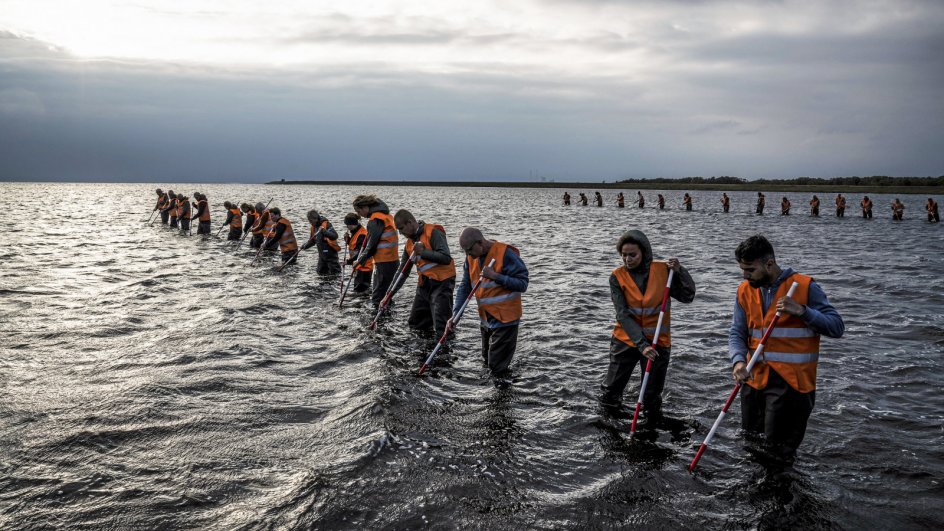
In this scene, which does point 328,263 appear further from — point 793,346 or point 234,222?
point 793,346

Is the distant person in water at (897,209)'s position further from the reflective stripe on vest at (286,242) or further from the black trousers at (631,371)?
the black trousers at (631,371)

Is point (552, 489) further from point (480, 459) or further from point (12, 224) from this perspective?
point (12, 224)

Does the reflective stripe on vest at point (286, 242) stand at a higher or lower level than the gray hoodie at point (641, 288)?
lower

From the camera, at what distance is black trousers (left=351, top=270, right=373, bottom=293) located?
51.0 ft

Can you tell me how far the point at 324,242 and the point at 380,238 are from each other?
236 inches

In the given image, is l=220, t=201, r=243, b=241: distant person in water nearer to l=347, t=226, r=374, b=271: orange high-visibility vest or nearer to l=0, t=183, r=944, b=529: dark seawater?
l=0, t=183, r=944, b=529: dark seawater

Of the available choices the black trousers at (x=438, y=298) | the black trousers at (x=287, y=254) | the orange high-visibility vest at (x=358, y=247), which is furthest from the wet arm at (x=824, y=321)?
the black trousers at (x=287, y=254)

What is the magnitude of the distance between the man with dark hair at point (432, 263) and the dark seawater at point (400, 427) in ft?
2.90

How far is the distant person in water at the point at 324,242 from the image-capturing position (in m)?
17.9

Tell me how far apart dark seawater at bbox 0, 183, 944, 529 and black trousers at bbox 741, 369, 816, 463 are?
18.6 inches

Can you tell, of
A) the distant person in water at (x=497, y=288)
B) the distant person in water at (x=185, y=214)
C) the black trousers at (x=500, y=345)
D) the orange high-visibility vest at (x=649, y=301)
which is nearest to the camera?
the orange high-visibility vest at (x=649, y=301)

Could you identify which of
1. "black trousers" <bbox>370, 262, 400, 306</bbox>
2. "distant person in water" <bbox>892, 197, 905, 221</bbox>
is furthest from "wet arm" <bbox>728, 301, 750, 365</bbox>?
"distant person in water" <bbox>892, 197, 905, 221</bbox>

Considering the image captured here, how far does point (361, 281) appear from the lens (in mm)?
15734

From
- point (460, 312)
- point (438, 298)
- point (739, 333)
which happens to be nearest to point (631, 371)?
point (739, 333)
